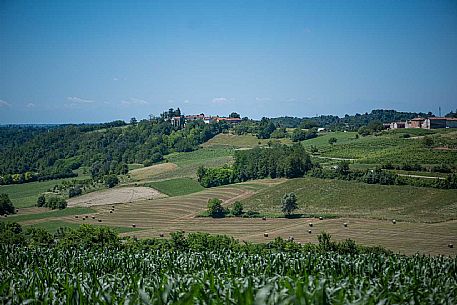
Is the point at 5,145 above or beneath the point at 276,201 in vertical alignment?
above

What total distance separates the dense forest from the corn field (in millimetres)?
114075

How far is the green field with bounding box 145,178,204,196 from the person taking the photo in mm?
99938

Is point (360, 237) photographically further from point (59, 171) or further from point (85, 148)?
point (85, 148)

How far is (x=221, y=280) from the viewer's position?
15.3m

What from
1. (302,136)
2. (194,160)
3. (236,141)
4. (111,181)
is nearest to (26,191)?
(111,181)

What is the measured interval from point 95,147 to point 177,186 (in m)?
76.5

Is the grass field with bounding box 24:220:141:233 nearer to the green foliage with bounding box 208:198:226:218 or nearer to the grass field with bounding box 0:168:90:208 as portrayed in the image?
the green foliage with bounding box 208:198:226:218

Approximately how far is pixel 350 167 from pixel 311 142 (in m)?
52.2

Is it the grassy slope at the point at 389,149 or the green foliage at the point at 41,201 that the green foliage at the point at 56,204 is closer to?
the green foliage at the point at 41,201

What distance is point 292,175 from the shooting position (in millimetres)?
96938

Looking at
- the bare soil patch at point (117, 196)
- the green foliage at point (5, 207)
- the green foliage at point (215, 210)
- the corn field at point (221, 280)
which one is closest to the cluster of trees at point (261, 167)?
the bare soil patch at point (117, 196)

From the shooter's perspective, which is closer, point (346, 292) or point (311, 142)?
point (346, 292)

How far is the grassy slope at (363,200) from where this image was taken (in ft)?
202

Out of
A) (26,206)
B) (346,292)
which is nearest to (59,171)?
(26,206)
